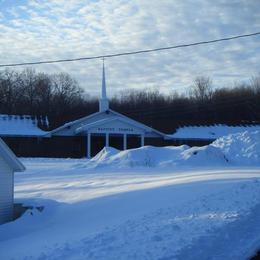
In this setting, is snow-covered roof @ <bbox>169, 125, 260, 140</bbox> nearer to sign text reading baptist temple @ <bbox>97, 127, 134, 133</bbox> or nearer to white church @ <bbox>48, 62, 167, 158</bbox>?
white church @ <bbox>48, 62, 167, 158</bbox>

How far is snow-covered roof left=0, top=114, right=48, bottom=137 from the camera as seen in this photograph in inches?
1943

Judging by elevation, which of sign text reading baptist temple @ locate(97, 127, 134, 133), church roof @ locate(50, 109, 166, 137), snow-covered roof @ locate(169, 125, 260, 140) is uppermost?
church roof @ locate(50, 109, 166, 137)

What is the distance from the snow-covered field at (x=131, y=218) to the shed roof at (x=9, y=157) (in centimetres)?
132

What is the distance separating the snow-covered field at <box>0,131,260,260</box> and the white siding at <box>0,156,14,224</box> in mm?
587

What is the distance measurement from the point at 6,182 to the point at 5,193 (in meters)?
0.45

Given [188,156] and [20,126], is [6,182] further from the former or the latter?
[20,126]

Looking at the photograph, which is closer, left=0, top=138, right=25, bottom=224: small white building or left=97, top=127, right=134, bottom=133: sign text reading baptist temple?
left=0, top=138, right=25, bottom=224: small white building

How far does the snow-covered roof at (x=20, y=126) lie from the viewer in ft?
162

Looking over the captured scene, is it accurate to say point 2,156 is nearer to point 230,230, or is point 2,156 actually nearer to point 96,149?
point 230,230

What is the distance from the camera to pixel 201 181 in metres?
19.2

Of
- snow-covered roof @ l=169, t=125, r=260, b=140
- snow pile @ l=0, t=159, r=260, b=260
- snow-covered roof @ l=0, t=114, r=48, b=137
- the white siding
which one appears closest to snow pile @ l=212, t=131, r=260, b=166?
snow pile @ l=0, t=159, r=260, b=260

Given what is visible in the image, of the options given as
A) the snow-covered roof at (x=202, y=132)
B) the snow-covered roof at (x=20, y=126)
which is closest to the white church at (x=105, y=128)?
the snow-covered roof at (x=20, y=126)

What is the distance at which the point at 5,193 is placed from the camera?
20078 mm

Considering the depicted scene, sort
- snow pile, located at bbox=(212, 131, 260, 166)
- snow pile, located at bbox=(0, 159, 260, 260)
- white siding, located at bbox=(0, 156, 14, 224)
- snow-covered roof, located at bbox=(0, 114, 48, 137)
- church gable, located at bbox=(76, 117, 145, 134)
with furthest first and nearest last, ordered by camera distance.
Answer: snow-covered roof, located at bbox=(0, 114, 48, 137) < church gable, located at bbox=(76, 117, 145, 134) < snow pile, located at bbox=(212, 131, 260, 166) < white siding, located at bbox=(0, 156, 14, 224) < snow pile, located at bbox=(0, 159, 260, 260)
